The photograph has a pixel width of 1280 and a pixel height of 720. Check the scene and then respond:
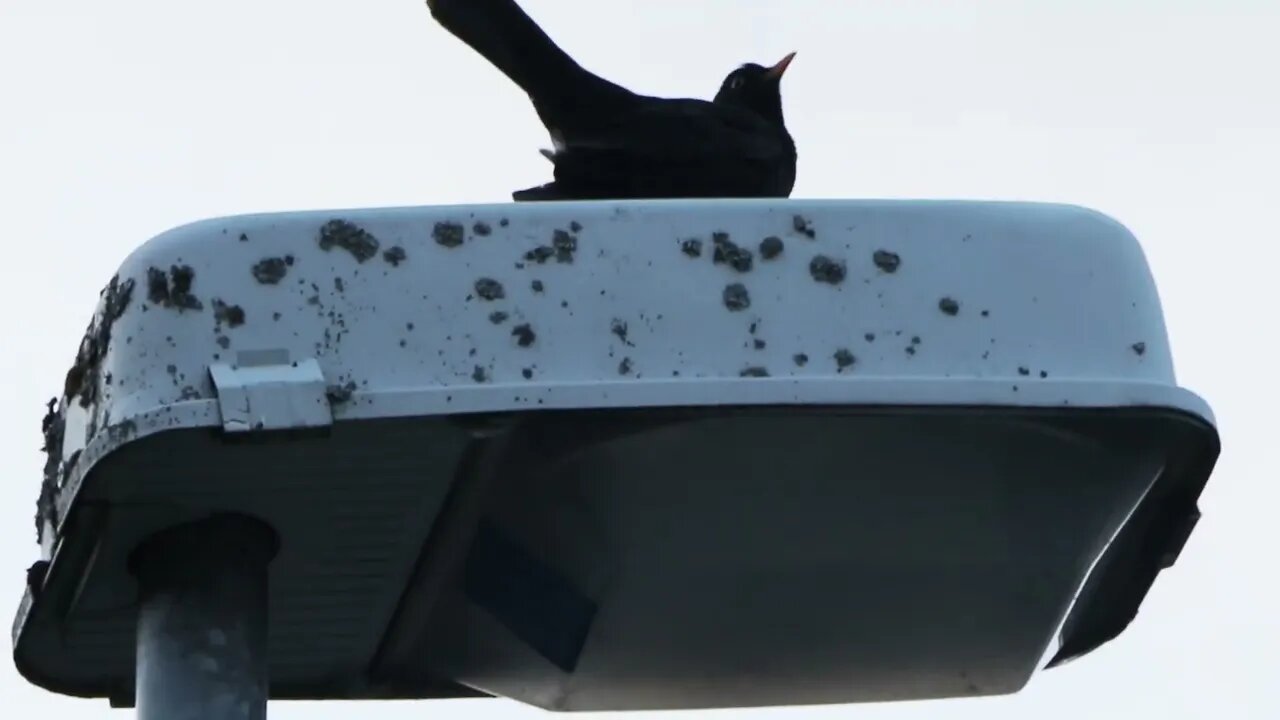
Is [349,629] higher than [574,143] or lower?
lower

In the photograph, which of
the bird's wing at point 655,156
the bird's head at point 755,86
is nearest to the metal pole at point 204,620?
the bird's wing at point 655,156

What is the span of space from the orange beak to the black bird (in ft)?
3.71

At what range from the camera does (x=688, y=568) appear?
2701 mm

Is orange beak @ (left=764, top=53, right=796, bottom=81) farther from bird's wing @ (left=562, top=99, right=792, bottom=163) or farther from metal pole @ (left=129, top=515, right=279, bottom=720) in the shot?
metal pole @ (left=129, top=515, right=279, bottom=720)

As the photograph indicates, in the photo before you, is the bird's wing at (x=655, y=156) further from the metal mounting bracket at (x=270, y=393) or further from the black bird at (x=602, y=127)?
the metal mounting bracket at (x=270, y=393)

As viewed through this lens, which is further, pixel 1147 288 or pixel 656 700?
pixel 656 700

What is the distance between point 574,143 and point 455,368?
885mm

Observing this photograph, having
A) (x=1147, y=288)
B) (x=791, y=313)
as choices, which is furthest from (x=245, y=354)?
(x=1147, y=288)

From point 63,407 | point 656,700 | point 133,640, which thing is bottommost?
point 656,700

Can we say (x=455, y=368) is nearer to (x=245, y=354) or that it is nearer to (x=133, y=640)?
(x=245, y=354)

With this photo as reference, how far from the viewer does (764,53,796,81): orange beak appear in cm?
436

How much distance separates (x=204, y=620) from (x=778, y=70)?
7.12ft

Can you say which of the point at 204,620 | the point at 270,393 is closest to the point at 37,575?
the point at 204,620

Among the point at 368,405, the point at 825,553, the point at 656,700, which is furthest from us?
the point at 656,700
